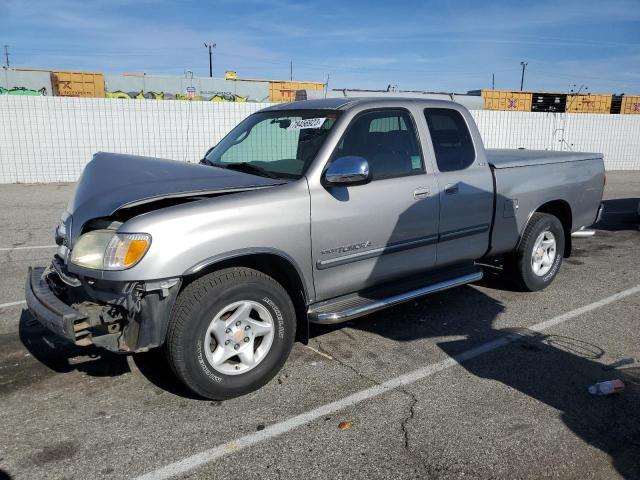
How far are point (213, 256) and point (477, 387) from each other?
79.3 inches

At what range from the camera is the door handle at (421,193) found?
14.5 ft

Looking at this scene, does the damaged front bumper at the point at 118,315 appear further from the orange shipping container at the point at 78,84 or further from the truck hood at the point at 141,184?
the orange shipping container at the point at 78,84

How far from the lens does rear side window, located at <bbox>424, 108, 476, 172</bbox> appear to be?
475cm

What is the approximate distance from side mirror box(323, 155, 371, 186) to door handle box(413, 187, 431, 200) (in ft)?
2.45

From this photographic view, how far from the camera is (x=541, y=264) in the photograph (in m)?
5.93

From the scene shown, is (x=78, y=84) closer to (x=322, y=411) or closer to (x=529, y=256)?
(x=529, y=256)

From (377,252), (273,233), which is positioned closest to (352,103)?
(377,252)

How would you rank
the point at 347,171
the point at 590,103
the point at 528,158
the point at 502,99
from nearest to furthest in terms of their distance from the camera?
1. the point at 347,171
2. the point at 528,158
3. the point at 502,99
4. the point at 590,103

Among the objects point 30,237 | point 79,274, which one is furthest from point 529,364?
point 30,237

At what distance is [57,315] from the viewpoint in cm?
317

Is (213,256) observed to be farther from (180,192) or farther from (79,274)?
(79,274)

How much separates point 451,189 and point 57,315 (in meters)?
3.23

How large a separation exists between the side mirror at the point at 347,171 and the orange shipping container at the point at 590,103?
108 ft

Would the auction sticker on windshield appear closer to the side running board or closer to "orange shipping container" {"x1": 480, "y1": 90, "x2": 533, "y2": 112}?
the side running board
